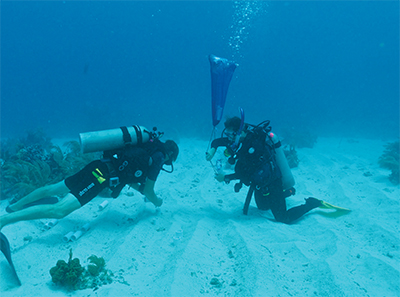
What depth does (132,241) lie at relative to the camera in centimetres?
365

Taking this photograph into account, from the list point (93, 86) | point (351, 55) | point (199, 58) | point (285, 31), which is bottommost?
point (93, 86)

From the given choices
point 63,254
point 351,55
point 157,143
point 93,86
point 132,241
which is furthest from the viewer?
point 351,55

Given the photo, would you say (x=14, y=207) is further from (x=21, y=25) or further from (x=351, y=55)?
(x=21, y=25)

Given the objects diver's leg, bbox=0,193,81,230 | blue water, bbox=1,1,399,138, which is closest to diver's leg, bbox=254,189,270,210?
diver's leg, bbox=0,193,81,230

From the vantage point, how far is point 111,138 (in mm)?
4062

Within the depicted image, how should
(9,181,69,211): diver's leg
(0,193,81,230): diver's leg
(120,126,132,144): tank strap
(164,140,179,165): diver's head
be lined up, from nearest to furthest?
(0,193,81,230): diver's leg < (9,181,69,211): diver's leg < (120,126,132,144): tank strap < (164,140,179,165): diver's head

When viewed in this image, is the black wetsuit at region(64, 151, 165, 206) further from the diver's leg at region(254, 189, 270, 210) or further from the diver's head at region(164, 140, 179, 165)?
the diver's leg at region(254, 189, 270, 210)

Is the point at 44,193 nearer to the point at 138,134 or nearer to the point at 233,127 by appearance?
the point at 138,134

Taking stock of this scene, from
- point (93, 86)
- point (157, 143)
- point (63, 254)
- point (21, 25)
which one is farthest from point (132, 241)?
point (21, 25)

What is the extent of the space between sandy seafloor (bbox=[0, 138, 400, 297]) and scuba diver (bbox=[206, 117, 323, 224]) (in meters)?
0.30

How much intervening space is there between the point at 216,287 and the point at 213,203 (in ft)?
10.00

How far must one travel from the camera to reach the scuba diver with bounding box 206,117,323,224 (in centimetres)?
470

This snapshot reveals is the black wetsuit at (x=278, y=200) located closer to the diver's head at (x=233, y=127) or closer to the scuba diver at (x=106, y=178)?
the diver's head at (x=233, y=127)

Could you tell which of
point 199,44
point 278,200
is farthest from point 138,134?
point 199,44
